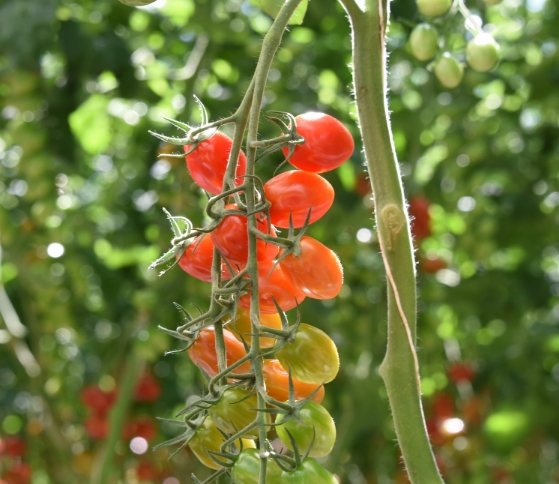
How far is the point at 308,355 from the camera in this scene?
1.33 ft

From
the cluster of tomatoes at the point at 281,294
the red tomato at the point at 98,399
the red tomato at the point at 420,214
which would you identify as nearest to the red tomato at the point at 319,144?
the cluster of tomatoes at the point at 281,294

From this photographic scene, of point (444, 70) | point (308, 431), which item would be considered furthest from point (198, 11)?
point (308, 431)

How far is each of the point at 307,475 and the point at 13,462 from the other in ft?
6.37

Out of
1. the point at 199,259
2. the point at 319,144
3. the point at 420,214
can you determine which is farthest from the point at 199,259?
the point at 420,214

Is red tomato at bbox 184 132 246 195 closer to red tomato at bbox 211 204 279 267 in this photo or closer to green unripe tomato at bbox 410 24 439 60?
red tomato at bbox 211 204 279 267

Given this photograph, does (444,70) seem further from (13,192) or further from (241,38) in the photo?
(13,192)

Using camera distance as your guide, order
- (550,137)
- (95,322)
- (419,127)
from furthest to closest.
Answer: (95,322) < (550,137) < (419,127)

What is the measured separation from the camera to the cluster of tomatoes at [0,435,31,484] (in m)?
1.89

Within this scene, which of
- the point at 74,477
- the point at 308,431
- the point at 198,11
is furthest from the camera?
the point at 74,477

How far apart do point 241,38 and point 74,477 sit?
3.38 ft

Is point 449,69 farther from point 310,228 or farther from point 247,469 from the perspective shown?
point 310,228

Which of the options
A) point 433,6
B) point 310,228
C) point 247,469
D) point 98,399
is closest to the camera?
point 247,469

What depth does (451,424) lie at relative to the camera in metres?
1.48

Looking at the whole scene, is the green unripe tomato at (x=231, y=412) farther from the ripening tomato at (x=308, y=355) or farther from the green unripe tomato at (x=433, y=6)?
the green unripe tomato at (x=433, y=6)
